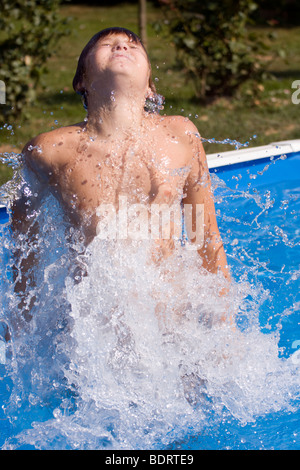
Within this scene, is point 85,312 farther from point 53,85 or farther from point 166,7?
point 53,85

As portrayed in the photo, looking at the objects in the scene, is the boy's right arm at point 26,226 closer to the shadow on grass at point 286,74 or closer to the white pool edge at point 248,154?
the white pool edge at point 248,154

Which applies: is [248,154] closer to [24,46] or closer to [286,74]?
[24,46]

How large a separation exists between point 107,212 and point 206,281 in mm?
543

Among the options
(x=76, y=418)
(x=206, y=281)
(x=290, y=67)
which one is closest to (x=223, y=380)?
(x=206, y=281)

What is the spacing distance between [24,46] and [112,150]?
13.8 ft

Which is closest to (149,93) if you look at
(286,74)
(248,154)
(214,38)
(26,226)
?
(26,226)

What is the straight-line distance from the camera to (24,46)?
5898 mm

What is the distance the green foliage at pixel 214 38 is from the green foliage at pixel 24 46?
118 cm

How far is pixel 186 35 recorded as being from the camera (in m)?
6.40

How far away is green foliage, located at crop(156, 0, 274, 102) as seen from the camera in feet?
20.5

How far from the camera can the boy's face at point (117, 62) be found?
210 centimetres
